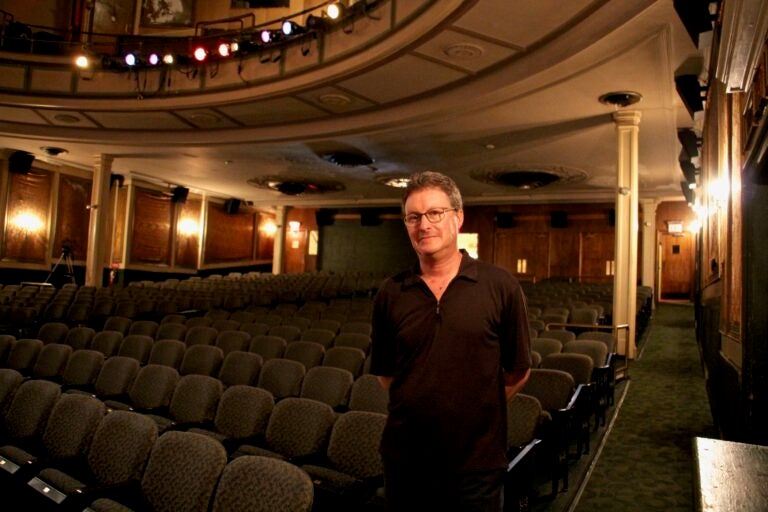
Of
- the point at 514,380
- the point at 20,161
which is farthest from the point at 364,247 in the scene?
the point at 514,380

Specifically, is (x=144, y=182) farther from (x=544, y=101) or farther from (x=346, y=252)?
(x=544, y=101)

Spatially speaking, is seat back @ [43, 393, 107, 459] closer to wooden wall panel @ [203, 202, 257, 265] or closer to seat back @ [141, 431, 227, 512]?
seat back @ [141, 431, 227, 512]

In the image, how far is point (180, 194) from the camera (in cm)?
1559

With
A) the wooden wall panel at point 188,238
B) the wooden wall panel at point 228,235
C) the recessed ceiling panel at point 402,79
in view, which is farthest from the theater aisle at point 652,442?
the wooden wall panel at point 228,235

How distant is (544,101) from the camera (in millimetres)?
6977

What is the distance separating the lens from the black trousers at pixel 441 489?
124 centimetres

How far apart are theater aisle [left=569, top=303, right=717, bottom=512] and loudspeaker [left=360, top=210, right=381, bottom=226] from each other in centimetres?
1171

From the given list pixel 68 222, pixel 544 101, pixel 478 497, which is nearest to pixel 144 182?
pixel 68 222

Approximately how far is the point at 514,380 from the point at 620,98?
637 cm

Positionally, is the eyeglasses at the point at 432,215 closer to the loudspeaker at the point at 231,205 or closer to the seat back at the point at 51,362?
the seat back at the point at 51,362

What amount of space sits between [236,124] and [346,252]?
909 cm

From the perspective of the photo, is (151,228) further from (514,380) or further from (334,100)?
(514,380)

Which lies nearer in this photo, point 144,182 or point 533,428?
point 533,428

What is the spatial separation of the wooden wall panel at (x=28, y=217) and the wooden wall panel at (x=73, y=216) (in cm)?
32
